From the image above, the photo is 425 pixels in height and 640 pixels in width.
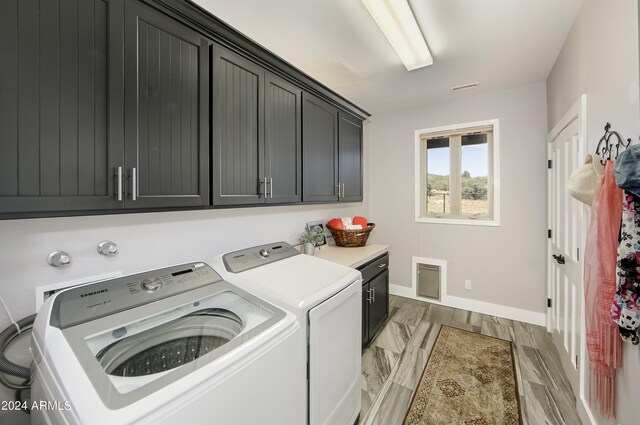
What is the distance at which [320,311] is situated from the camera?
1.28 metres

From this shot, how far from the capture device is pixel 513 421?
A: 5.52ft

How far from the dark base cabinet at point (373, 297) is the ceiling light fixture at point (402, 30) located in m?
1.80

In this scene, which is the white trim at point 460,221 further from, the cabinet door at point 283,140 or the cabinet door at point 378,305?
the cabinet door at point 283,140

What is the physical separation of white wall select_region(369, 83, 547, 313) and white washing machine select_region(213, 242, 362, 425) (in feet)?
7.27

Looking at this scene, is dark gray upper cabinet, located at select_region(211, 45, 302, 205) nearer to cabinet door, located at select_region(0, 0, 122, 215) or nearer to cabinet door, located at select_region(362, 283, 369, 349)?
cabinet door, located at select_region(0, 0, 122, 215)

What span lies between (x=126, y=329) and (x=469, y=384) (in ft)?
7.71

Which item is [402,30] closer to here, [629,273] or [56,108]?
[629,273]

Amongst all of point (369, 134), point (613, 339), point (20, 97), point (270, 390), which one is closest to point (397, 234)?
point (369, 134)

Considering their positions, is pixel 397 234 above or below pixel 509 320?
above

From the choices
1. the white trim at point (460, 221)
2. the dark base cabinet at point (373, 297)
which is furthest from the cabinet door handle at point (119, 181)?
the white trim at point (460, 221)

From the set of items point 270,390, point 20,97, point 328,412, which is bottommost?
point 328,412

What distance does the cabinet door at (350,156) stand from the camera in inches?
106

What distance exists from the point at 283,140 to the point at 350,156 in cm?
111

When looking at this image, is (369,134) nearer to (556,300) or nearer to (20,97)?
(556,300)
